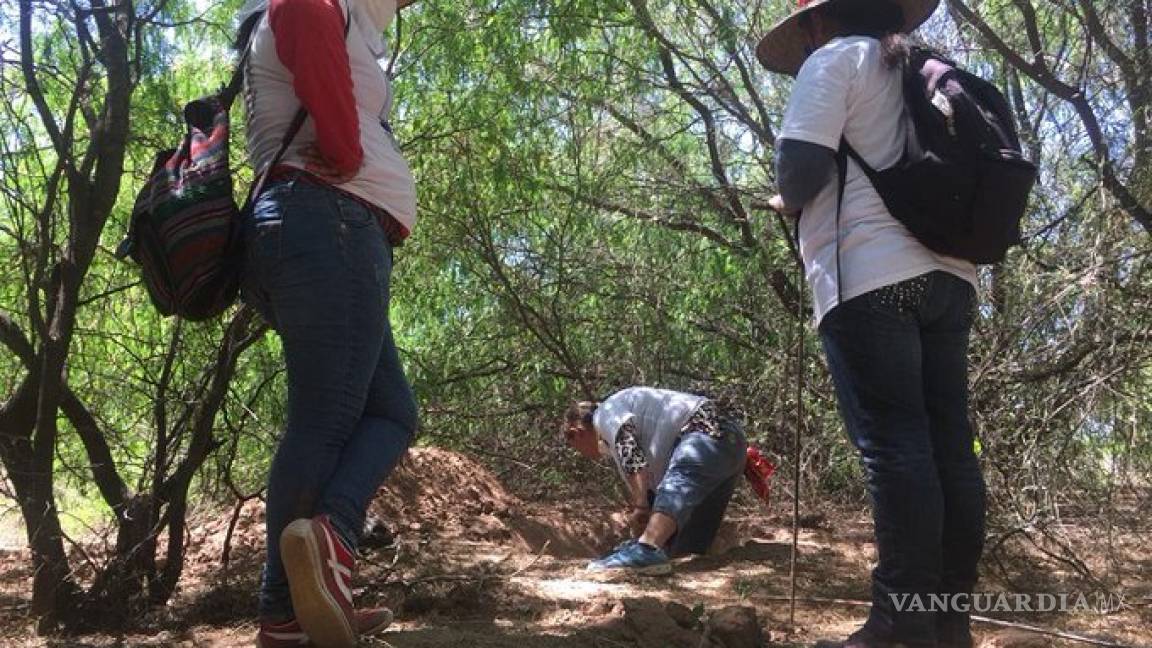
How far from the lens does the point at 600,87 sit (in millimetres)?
5918

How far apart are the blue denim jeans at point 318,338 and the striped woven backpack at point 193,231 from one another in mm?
80

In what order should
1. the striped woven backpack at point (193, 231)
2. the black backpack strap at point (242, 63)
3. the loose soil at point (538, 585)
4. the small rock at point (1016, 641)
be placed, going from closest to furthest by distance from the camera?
the striped woven backpack at point (193, 231) < the black backpack strap at point (242, 63) < the small rock at point (1016, 641) < the loose soil at point (538, 585)

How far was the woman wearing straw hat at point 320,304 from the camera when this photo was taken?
2283 millimetres

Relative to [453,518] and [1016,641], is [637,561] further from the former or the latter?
[1016,641]

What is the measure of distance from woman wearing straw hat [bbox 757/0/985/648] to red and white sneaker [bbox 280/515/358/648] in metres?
1.18

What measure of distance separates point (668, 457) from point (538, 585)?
5.11 feet

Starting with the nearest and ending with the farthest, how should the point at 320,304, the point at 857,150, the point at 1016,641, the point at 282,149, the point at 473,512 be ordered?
the point at 320,304, the point at 282,149, the point at 857,150, the point at 1016,641, the point at 473,512

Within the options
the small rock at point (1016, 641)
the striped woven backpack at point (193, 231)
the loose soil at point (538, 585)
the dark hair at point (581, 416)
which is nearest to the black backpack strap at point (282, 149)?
the striped woven backpack at point (193, 231)

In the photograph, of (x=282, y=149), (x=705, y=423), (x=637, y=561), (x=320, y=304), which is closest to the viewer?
(x=320, y=304)

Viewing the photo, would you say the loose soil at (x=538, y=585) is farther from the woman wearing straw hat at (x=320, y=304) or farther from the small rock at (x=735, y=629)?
the woman wearing straw hat at (x=320, y=304)

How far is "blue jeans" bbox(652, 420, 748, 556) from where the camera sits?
4.55 metres

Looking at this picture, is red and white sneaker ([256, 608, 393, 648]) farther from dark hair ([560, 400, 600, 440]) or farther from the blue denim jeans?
dark hair ([560, 400, 600, 440])

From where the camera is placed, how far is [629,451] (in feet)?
16.0

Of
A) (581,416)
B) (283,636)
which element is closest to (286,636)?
(283,636)
